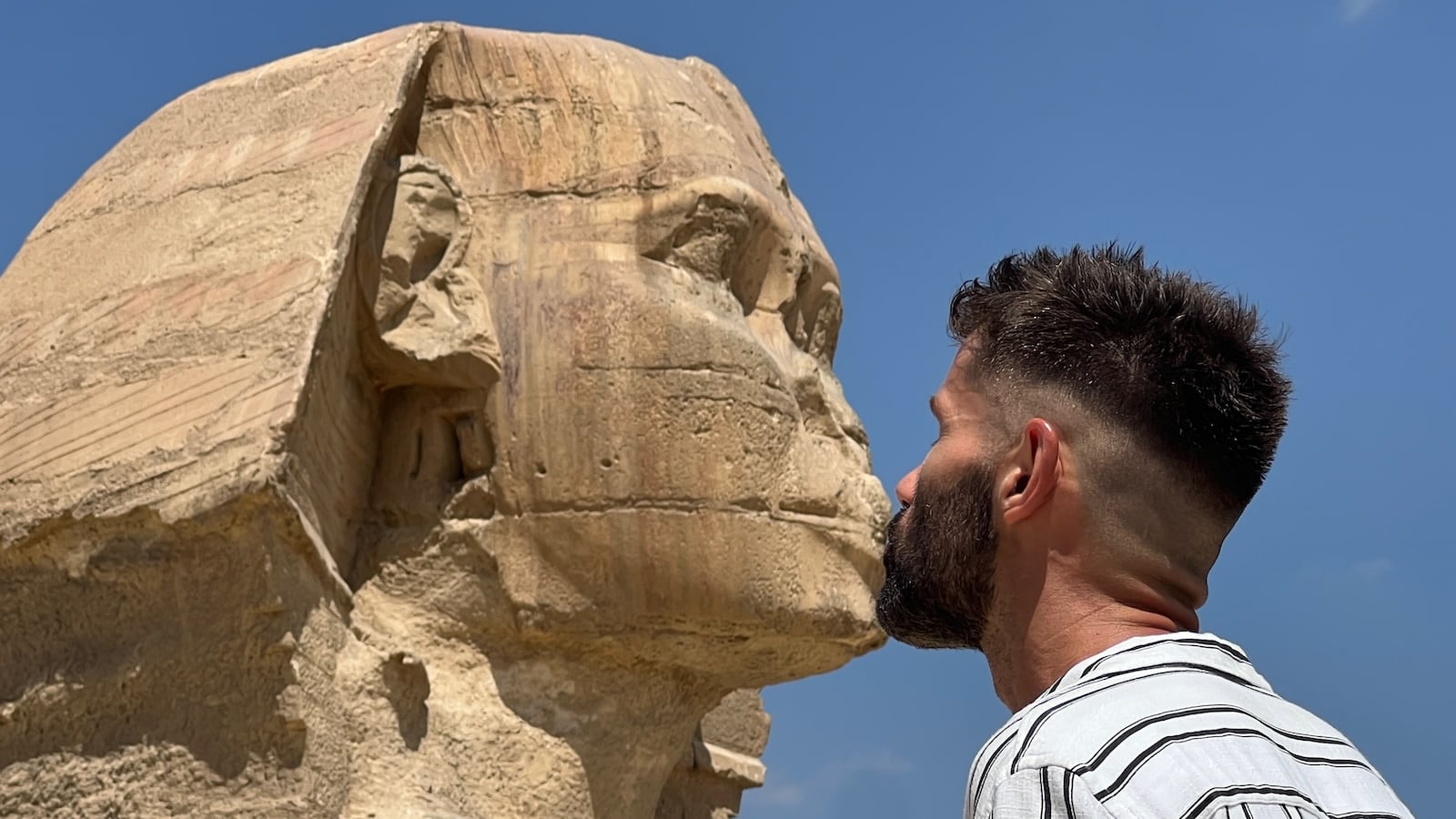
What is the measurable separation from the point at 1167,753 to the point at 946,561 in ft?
2.51

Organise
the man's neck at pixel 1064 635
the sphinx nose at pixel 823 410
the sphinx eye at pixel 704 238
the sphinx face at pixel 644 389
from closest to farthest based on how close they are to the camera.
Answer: the man's neck at pixel 1064 635 < the sphinx face at pixel 644 389 < the sphinx eye at pixel 704 238 < the sphinx nose at pixel 823 410

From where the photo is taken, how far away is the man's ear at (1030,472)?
8.58 feet

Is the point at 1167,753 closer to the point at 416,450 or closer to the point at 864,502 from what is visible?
the point at 864,502

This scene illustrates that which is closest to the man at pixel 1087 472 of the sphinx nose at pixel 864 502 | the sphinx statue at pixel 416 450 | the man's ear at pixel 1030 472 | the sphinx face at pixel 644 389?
the man's ear at pixel 1030 472

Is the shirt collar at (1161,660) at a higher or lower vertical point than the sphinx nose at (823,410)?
lower

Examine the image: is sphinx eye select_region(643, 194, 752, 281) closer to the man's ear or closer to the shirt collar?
the man's ear

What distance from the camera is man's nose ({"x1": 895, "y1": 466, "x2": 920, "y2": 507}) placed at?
2.89 meters

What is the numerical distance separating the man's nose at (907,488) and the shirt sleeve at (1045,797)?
0.87m

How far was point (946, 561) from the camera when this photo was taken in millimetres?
2744

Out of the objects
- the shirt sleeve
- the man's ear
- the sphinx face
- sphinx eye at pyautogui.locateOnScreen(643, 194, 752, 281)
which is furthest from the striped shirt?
sphinx eye at pyautogui.locateOnScreen(643, 194, 752, 281)

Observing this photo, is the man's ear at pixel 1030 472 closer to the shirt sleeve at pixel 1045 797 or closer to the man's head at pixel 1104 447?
the man's head at pixel 1104 447

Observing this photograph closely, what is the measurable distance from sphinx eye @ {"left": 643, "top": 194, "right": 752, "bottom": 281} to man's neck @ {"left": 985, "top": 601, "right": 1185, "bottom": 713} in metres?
2.70

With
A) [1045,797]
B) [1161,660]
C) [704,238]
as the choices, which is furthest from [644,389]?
[1045,797]

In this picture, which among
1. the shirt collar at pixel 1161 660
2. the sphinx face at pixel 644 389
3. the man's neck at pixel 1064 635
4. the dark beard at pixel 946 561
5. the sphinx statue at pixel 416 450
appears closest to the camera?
the shirt collar at pixel 1161 660
